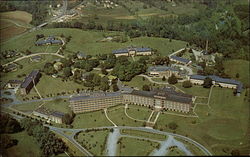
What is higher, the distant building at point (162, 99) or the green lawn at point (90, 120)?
the distant building at point (162, 99)

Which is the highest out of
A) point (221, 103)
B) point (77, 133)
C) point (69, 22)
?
point (69, 22)

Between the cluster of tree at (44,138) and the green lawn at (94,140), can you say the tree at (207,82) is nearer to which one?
the green lawn at (94,140)

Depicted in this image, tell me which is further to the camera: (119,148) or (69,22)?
(69,22)

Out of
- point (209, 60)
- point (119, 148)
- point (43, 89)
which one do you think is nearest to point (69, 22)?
point (43, 89)

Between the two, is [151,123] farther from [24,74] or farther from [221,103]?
[24,74]

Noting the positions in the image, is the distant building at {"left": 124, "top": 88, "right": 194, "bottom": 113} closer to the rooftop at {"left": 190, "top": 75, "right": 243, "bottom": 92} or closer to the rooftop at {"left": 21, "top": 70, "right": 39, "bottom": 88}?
the rooftop at {"left": 190, "top": 75, "right": 243, "bottom": 92}

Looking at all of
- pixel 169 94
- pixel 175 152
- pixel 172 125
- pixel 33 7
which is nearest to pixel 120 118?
pixel 172 125

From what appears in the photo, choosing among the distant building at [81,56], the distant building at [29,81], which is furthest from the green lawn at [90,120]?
the distant building at [81,56]

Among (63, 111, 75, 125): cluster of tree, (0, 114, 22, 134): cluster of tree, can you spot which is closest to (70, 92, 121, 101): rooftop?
(63, 111, 75, 125): cluster of tree
